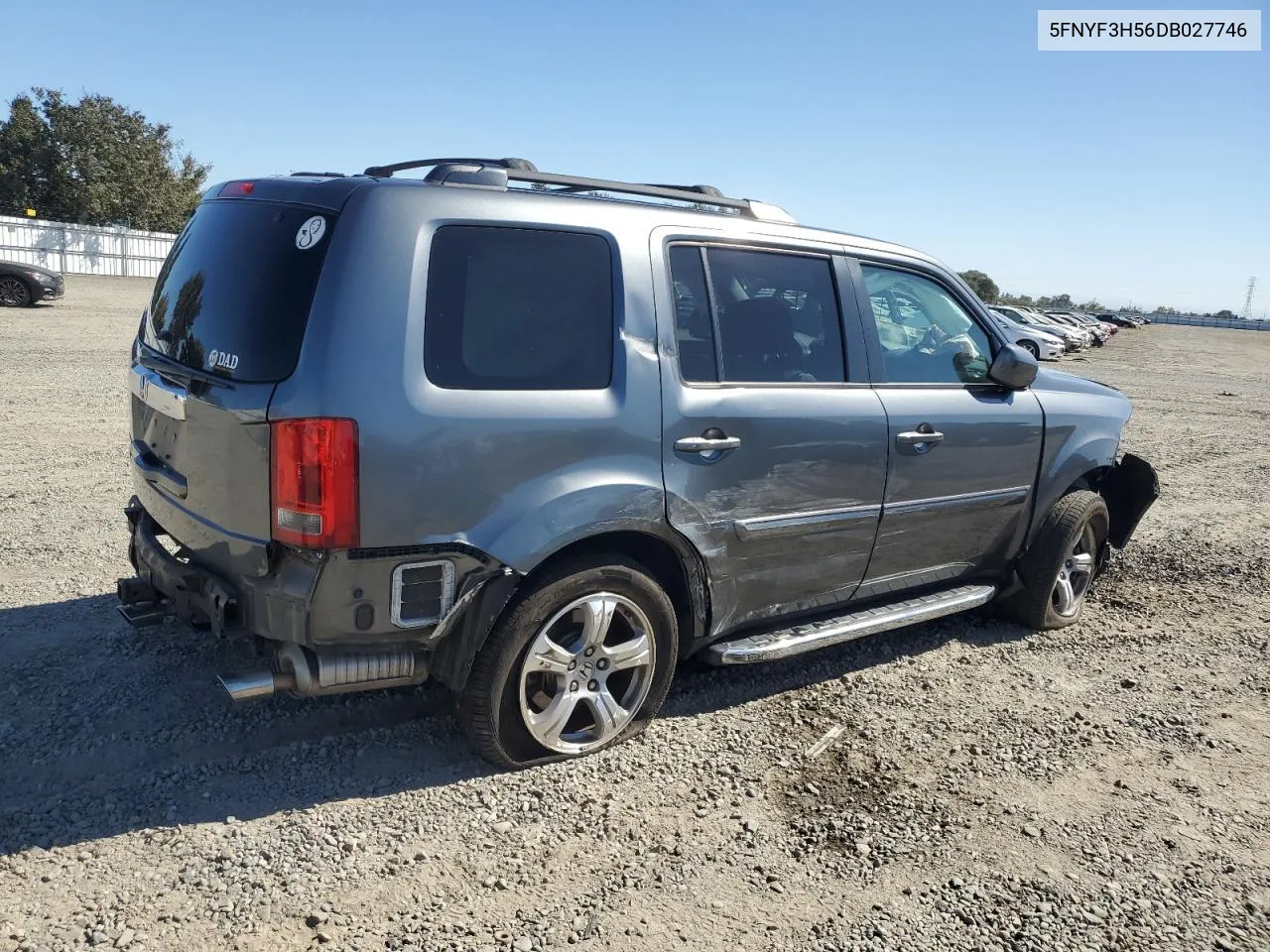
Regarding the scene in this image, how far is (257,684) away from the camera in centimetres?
316

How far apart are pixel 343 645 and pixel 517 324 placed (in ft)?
3.91

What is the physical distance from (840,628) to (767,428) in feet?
3.41

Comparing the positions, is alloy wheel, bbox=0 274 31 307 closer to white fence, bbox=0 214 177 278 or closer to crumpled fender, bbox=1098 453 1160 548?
white fence, bbox=0 214 177 278

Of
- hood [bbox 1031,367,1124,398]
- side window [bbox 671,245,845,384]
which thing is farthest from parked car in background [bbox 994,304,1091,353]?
side window [bbox 671,245,845,384]

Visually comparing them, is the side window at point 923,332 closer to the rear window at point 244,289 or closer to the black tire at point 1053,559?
the black tire at point 1053,559

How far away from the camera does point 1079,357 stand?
1334 inches

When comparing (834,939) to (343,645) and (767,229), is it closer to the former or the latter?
(343,645)

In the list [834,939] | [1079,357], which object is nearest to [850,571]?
[834,939]

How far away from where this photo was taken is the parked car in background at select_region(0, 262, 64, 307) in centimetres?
2027

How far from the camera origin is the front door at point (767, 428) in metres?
3.73

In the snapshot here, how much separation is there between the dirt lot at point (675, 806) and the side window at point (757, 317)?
147 centimetres

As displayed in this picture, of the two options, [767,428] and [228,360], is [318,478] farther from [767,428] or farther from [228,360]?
[767,428]

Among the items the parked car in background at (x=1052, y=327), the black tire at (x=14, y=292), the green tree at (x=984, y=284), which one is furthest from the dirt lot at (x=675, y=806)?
the green tree at (x=984, y=284)

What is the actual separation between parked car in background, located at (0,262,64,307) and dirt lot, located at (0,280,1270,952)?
59.1 ft
